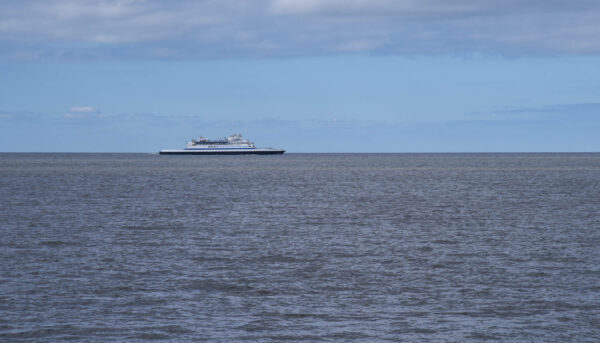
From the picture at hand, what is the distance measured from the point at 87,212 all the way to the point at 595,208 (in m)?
37.4

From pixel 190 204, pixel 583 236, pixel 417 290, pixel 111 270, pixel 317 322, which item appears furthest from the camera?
pixel 190 204

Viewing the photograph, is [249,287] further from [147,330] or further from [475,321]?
[475,321]

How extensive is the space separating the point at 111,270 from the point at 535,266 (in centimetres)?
1602

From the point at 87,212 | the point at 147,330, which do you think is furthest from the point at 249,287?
the point at 87,212

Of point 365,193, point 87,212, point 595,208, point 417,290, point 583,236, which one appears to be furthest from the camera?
point 365,193

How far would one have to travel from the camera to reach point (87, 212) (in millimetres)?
53094

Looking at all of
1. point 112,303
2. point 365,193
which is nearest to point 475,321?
point 112,303

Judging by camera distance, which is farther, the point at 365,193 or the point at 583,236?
the point at 365,193

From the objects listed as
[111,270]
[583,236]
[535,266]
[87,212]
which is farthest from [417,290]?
[87,212]

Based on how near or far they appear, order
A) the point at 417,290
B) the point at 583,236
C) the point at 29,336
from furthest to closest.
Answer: the point at 583,236, the point at 417,290, the point at 29,336

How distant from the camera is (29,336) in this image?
18.6 m

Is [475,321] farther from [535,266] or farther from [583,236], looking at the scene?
[583,236]

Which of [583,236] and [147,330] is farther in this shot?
[583,236]

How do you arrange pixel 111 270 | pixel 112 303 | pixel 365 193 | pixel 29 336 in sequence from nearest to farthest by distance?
pixel 29 336
pixel 112 303
pixel 111 270
pixel 365 193
